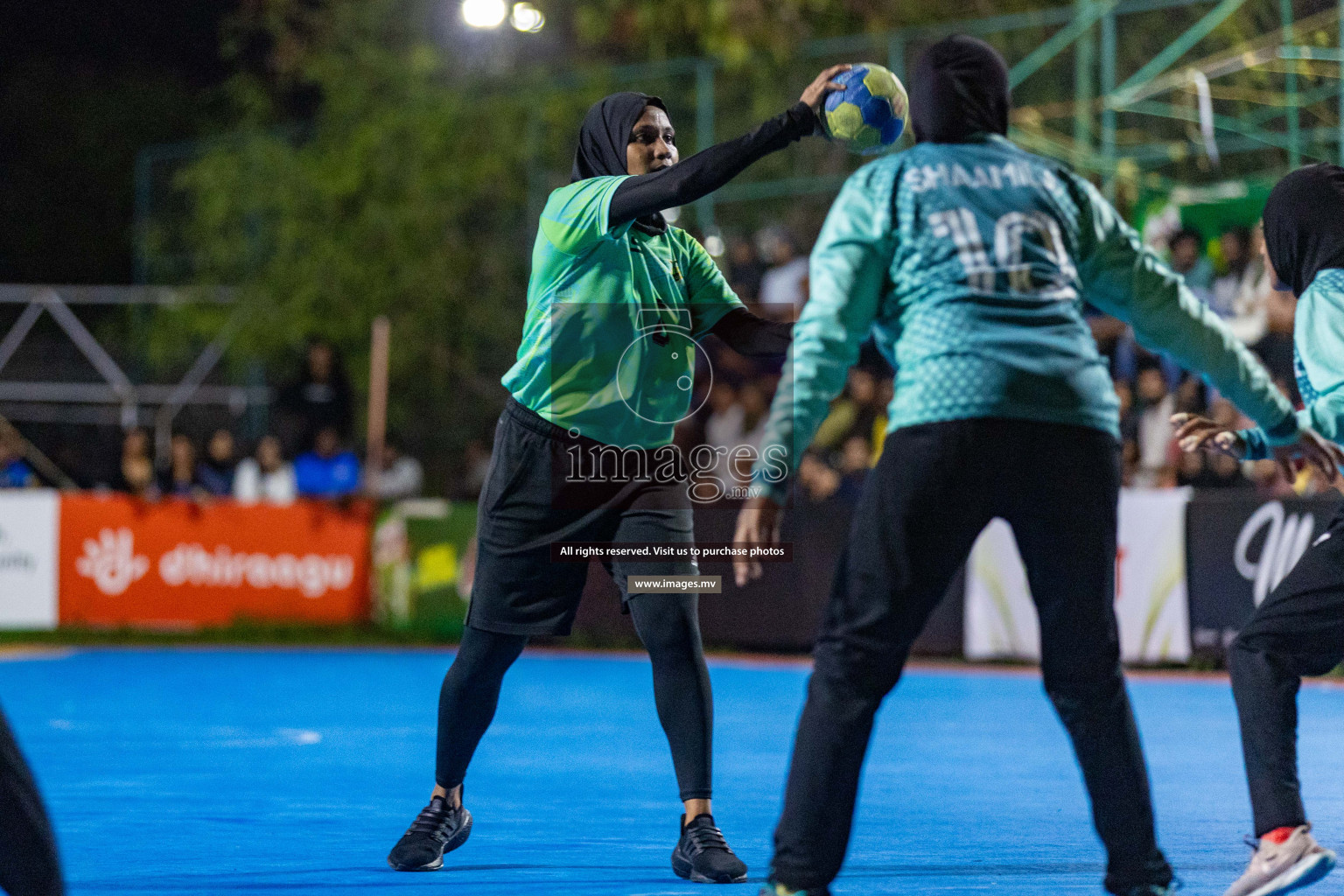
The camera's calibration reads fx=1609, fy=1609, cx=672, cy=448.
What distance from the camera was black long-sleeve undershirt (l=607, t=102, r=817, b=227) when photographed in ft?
14.2

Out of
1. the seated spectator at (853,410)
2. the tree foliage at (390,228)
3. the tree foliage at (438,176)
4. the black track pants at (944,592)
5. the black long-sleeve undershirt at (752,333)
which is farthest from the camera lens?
the tree foliage at (390,228)

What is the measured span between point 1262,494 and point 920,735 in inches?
172

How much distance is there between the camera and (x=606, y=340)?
498 cm

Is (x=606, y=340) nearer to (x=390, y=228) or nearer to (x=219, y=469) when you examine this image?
(x=219, y=469)

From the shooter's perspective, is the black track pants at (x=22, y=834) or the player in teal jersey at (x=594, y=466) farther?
the player in teal jersey at (x=594, y=466)

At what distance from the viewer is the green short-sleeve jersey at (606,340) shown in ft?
16.4

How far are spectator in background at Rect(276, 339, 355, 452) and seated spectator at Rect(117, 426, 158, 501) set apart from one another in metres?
1.43

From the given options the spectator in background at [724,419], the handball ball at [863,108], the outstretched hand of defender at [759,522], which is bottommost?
the spectator in background at [724,419]

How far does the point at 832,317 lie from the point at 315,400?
41.6 feet

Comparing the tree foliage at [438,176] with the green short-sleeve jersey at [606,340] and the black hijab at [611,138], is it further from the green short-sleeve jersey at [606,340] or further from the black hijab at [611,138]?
the green short-sleeve jersey at [606,340]

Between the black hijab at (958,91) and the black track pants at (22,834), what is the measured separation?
256 cm

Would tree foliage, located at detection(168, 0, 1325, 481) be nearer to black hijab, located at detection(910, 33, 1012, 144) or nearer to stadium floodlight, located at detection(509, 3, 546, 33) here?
stadium floodlight, located at detection(509, 3, 546, 33)

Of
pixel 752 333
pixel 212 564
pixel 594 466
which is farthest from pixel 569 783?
pixel 212 564

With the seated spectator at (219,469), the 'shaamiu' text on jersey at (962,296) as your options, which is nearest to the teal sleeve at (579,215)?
the 'shaamiu' text on jersey at (962,296)
